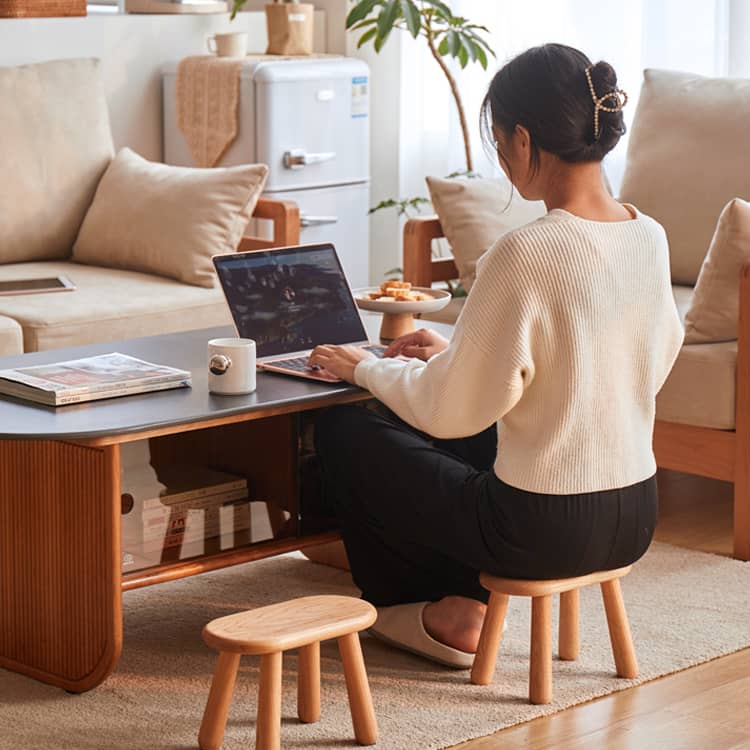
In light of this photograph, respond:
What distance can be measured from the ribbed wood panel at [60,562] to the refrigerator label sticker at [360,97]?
2.98 m

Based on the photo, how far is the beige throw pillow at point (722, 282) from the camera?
3.20 meters

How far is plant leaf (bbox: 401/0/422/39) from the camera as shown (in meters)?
4.77

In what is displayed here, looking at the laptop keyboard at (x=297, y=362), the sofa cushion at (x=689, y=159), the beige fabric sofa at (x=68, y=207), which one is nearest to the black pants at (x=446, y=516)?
the laptop keyboard at (x=297, y=362)

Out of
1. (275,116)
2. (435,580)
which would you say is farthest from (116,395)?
(275,116)

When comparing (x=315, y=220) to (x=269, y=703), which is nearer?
(x=269, y=703)

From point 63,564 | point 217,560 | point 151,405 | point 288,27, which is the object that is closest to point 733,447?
point 217,560

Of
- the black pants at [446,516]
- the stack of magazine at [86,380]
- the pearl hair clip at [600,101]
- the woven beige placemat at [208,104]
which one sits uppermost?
the pearl hair clip at [600,101]

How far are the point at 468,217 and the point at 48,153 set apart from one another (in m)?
1.26

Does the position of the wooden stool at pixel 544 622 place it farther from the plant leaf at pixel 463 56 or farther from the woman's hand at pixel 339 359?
the plant leaf at pixel 463 56

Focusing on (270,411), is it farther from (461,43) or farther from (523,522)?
(461,43)

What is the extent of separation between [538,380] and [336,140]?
10.0ft

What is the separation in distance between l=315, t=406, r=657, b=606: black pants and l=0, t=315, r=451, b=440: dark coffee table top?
9 cm

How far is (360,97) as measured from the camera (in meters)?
5.22

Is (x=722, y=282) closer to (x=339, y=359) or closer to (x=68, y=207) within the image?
(x=339, y=359)
